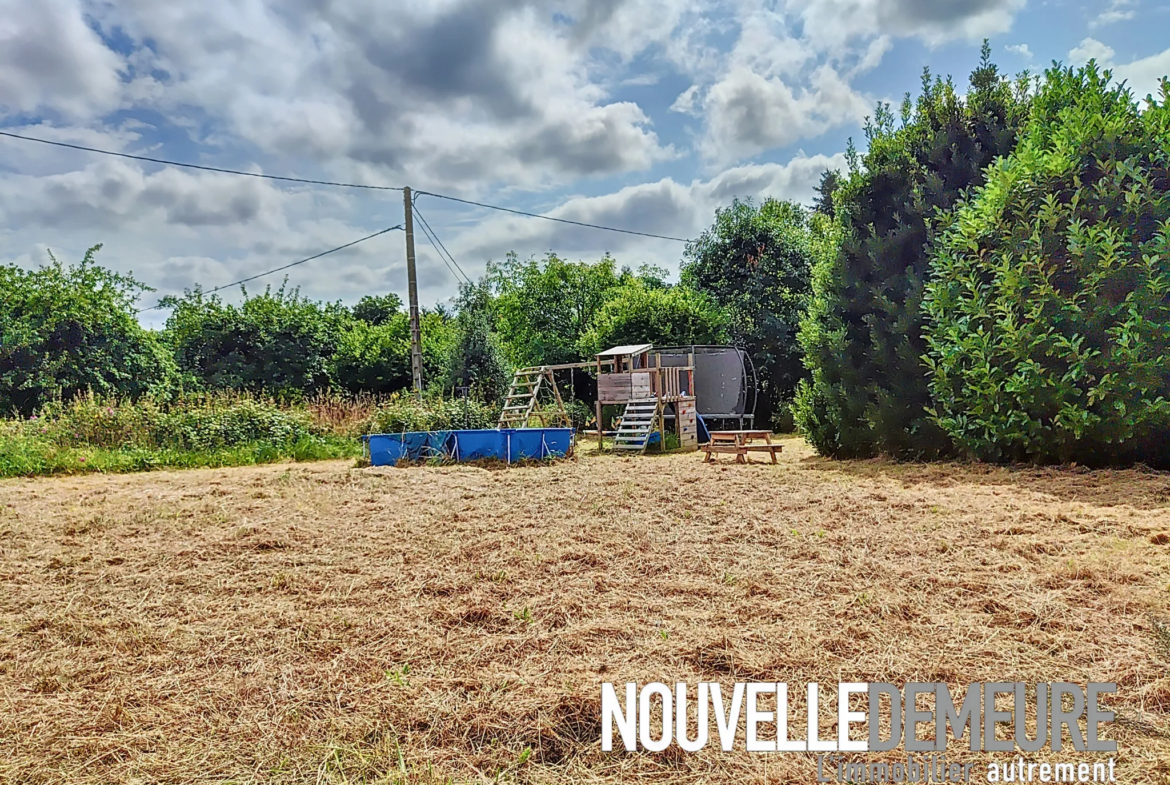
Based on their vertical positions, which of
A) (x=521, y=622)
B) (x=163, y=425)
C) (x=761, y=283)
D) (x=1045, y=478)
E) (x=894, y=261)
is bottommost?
(x=521, y=622)

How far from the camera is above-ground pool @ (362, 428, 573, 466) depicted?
1020 cm

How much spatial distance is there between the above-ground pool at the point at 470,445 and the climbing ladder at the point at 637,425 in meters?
1.94

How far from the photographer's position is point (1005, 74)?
29.3 ft

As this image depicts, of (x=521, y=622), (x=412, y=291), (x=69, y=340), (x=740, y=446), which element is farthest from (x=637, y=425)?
(x=69, y=340)

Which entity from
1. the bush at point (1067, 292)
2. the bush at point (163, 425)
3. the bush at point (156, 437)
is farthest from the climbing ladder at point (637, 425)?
the bush at point (163, 425)

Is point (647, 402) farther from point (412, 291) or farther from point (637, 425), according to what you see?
point (412, 291)

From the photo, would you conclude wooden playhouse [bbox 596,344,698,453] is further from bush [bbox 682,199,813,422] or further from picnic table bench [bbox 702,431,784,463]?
bush [bbox 682,199,813,422]

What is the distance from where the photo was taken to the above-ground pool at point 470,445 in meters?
10.2

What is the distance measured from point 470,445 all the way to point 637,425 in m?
3.43

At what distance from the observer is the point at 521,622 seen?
10.2 feet

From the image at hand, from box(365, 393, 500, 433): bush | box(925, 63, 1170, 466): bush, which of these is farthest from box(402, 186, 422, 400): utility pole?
box(925, 63, 1170, 466): bush

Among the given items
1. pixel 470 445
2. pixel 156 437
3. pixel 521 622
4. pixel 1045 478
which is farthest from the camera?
pixel 156 437

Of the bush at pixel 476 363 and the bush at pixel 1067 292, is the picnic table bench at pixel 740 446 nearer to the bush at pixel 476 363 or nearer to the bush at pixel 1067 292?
the bush at pixel 1067 292

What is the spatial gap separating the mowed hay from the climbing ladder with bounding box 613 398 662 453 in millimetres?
5949
